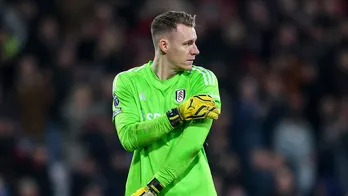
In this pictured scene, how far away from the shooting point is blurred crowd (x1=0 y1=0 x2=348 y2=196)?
1326 centimetres

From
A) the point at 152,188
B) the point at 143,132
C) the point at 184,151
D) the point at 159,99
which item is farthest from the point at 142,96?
the point at 152,188

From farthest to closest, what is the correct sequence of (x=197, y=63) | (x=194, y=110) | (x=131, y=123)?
(x=197, y=63) → (x=131, y=123) → (x=194, y=110)

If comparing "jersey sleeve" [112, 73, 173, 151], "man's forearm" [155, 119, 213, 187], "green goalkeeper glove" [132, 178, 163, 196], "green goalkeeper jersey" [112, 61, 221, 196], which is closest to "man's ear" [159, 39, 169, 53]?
"green goalkeeper jersey" [112, 61, 221, 196]

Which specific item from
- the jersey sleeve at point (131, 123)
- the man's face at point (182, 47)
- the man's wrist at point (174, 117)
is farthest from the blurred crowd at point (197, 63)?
the man's wrist at point (174, 117)

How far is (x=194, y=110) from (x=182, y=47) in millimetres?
552

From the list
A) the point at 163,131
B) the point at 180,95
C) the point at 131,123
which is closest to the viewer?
the point at 163,131

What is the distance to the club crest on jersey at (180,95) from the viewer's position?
6.30 meters

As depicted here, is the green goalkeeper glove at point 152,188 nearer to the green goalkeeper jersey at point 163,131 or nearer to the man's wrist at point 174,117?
the green goalkeeper jersey at point 163,131

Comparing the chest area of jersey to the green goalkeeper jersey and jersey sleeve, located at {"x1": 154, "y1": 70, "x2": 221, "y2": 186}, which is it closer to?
the green goalkeeper jersey

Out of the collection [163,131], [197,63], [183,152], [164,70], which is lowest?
[197,63]

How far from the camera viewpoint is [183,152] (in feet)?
19.9

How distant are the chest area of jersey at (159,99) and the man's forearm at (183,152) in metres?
0.29

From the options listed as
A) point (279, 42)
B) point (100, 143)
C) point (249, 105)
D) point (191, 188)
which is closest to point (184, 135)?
point (191, 188)

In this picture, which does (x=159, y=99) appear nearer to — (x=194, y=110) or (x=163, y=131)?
(x=163, y=131)
